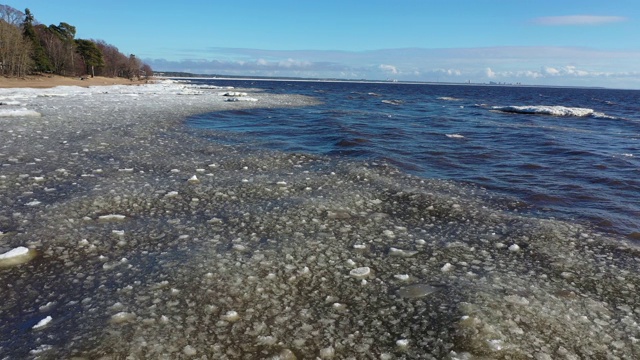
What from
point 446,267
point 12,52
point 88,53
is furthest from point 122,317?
point 88,53

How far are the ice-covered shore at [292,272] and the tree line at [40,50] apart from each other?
67357mm

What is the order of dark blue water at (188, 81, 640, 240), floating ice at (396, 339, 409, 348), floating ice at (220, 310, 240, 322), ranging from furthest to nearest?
dark blue water at (188, 81, 640, 240)
floating ice at (220, 310, 240, 322)
floating ice at (396, 339, 409, 348)

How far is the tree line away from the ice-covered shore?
67.4m

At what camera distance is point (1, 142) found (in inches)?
597

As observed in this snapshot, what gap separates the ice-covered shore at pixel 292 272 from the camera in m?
4.89

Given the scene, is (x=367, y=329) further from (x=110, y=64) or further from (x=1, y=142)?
(x=110, y=64)

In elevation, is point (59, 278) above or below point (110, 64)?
below

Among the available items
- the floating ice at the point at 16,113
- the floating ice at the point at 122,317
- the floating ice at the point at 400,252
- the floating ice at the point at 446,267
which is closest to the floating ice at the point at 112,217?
the floating ice at the point at 122,317

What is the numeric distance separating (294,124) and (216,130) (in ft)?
21.1

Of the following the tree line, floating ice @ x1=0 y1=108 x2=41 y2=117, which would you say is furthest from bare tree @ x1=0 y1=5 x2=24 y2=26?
floating ice @ x1=0 y1=108 x2=41 y2=117

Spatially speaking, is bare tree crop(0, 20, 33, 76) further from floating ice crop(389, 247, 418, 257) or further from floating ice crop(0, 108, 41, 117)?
floating ice crop(389, 247, 418, 257)

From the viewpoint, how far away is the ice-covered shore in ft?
16.0

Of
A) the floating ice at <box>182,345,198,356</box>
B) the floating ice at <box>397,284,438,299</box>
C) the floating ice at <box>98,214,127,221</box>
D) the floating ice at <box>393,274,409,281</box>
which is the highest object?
the floating ice at <box>98,214,127,221</box>

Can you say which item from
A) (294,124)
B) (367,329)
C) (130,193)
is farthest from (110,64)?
(367,329)
